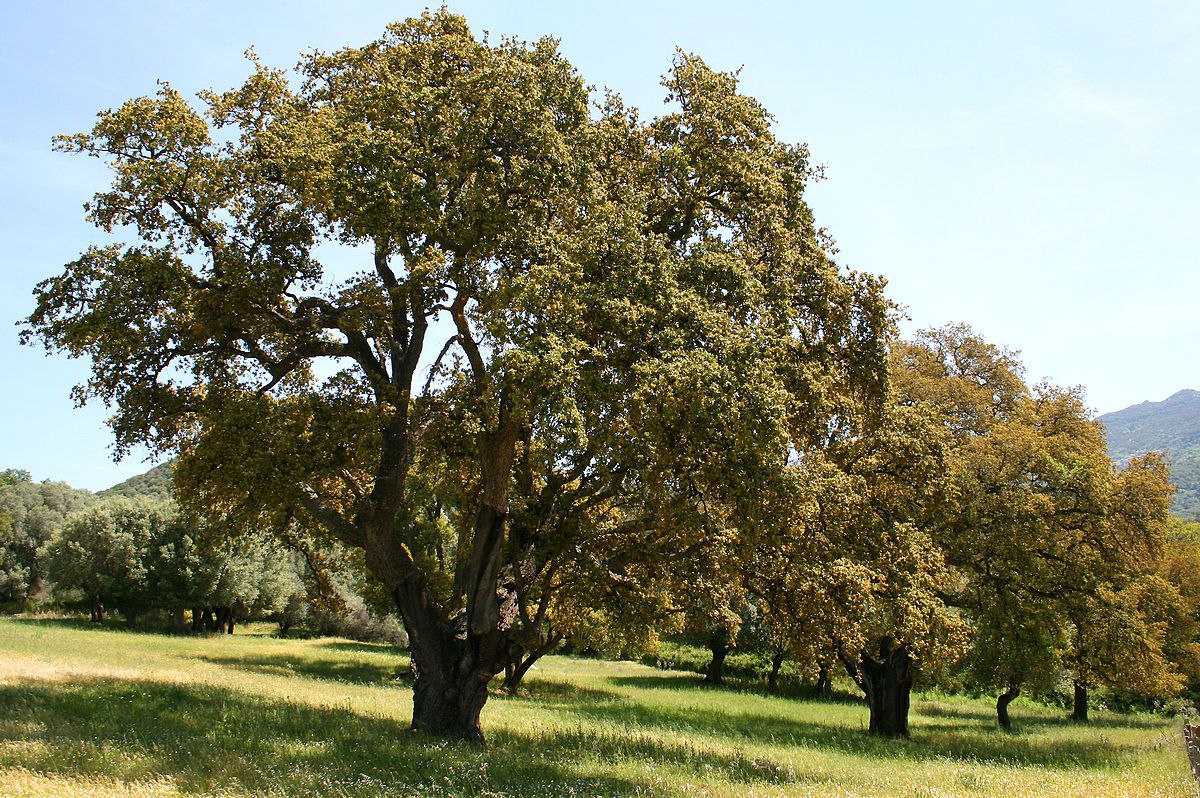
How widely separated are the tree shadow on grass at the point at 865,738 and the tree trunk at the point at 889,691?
2.68 ft

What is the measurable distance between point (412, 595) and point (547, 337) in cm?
859

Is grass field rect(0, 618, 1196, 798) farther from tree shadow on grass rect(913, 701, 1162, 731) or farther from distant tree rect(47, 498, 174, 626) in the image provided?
distant tree rect(47, 498, 174, 626)

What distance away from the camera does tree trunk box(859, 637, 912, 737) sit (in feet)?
91.8

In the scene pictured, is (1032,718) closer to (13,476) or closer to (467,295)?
(467,295)

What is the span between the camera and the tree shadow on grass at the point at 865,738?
72.3 feet

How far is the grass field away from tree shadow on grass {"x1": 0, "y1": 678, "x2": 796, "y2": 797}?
2.2 inches

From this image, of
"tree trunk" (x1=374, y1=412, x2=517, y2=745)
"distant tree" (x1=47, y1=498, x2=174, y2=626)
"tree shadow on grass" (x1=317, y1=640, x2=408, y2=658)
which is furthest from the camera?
"tree shadow on grass" (x1=317, y1=640, x2=408, y2=658)

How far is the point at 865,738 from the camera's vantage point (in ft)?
84.4

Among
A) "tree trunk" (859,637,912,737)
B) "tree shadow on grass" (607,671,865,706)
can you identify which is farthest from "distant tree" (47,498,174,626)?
"tree trunk" (859,637,912,737)

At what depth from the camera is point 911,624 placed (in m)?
17.2

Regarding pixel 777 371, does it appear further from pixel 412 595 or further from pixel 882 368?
pixel 412 595

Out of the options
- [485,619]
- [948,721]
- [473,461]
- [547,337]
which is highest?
[547,337]

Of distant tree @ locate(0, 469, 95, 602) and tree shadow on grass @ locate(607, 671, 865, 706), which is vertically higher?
distant tree @ locate(0, 469, 95, 602)

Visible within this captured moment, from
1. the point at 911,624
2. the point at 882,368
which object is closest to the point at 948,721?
the point at 911,624
